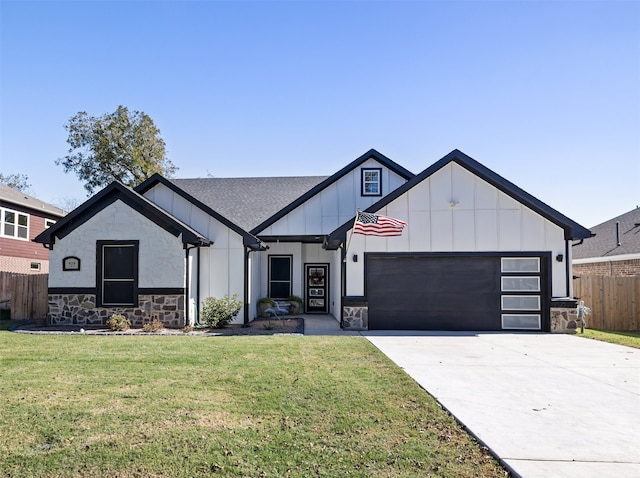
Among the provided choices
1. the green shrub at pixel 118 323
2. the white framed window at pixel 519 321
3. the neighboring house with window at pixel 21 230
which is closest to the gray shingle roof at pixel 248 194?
the green shrub at pixel 118 323

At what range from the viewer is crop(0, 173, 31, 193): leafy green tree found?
43719mm

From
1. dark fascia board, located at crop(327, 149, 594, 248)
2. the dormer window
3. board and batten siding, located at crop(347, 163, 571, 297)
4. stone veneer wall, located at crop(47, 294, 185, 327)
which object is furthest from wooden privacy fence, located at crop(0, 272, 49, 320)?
the dormer window

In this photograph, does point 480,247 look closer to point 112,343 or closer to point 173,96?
point 112,343

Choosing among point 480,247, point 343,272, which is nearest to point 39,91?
point 343,272

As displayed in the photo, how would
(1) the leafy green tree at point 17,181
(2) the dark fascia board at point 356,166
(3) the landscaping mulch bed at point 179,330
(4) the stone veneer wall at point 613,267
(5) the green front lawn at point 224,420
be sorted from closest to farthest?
(5) the green front lawn at point 224,420 → (3) the landscaping mulch bed at point 179,330 → (2) the dark fascia board at point 356,166 → (4) the stone veneer wall at point 613,267 → (1) the leafy green tree at point 17,181

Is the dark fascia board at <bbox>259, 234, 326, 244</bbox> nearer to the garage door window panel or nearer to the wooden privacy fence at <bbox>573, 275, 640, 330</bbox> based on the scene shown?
the garage door window panel

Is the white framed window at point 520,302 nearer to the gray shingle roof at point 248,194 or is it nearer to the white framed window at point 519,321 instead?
the white framed window at point 519,321

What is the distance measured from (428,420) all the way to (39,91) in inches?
705

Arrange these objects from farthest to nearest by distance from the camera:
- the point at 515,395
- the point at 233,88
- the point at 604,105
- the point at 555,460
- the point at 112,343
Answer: the point at 233,88 → the point at 604,105 → the point at 112,343 → the point at 515,395 → the point at 555,460

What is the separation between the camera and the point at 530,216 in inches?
490

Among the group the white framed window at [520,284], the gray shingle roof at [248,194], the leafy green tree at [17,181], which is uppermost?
the leafy green tree at [17,181]

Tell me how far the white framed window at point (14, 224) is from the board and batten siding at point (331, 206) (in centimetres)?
1542

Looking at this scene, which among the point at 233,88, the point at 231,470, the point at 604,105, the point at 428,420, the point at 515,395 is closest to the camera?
the point at 231,470

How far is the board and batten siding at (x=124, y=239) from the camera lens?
41.4 feet
